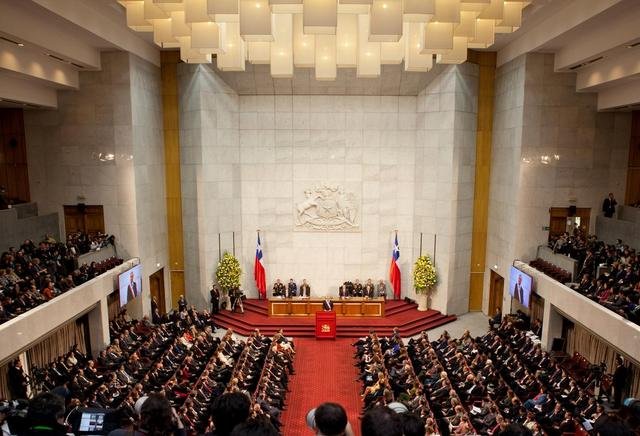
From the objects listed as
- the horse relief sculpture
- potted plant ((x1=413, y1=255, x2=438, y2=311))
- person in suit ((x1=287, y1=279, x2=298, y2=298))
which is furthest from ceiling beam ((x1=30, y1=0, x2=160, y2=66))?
potted plant ((x1=413, y1=255, x2=438, y2=311))

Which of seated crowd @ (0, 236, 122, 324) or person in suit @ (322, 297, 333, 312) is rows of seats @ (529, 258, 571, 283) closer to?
person in suit @ (322, 297, 333, 312)

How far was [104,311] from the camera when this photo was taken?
566 inches

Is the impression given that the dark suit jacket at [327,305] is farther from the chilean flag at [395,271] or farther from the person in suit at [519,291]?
the person in suit at [519,291]

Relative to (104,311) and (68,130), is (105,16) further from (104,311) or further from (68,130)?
(104,311)

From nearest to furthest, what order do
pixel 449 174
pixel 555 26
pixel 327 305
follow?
pixel 555 26
pixel 327 305
pixel 449 174

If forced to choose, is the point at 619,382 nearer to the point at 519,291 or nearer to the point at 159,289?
the point at 519,291

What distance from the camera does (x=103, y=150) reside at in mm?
16016

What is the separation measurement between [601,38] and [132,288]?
1558 cm

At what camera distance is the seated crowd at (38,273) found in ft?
36.6

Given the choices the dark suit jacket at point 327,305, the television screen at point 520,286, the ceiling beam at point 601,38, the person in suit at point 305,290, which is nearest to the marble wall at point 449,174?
the television screen at point 520,286

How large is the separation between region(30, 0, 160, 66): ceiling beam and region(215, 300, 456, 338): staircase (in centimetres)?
993

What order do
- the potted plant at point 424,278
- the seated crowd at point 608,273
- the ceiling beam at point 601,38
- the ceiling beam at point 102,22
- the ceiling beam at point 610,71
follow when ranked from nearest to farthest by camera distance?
the seated crowd at point 608,273
the ceiling beam at point 601,38
the ceiling beam at point 102,22
the ceiling beam at point 610,71
the potted plant at point 424,278

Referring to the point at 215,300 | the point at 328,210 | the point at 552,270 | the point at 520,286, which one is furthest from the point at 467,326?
the point at 215,300

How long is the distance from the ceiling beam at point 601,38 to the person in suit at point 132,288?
15155 millimetres
